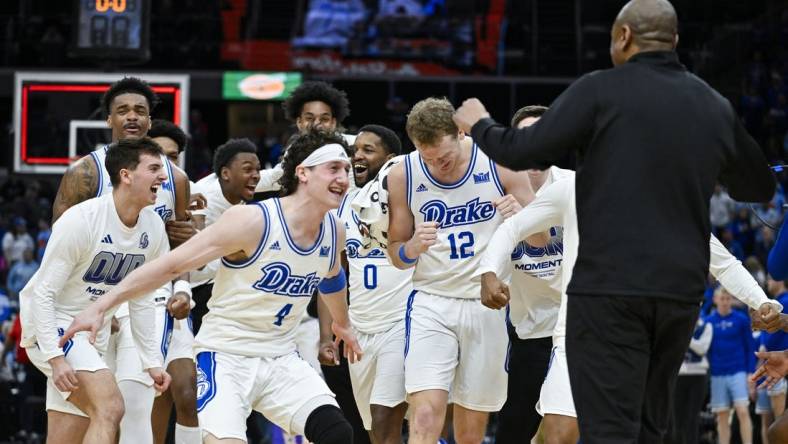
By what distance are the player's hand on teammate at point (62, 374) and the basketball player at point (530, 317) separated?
255 cm

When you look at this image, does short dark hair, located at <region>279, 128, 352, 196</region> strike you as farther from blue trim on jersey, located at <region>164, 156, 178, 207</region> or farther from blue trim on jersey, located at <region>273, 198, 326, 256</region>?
blue trim on jersey, located at <region>164, 156, 178, 207</region>

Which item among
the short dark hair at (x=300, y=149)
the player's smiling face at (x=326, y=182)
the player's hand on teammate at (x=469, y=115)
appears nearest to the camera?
the player's hand on teammate at (x=469, y=115)

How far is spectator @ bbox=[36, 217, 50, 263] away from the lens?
63.0ft

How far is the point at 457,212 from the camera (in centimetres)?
706

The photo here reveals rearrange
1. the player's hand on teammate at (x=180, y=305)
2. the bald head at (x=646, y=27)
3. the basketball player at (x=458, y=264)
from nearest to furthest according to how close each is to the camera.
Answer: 1. the bald head at (x=646, y=27)
2. the basketball player at (x=458, y=264)
3. the player's hand on teammate at (x=180, y=305)

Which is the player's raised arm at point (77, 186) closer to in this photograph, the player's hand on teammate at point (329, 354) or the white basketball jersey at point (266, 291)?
the white basketball jersey at point (266, 291)

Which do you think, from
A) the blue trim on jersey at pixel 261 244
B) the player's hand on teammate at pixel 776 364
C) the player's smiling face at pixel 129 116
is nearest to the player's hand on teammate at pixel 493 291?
the blue trim on jersey at pixel 261 244

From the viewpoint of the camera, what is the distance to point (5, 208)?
22.3m

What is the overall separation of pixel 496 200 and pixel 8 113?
24.1 meters

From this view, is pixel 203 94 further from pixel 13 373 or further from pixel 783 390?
pixel 783 390

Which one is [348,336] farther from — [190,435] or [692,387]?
[692,387]

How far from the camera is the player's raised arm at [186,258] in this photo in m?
5.75

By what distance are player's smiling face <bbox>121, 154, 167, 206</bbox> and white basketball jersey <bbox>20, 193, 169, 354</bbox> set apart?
0.15 metres

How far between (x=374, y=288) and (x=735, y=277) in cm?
241
